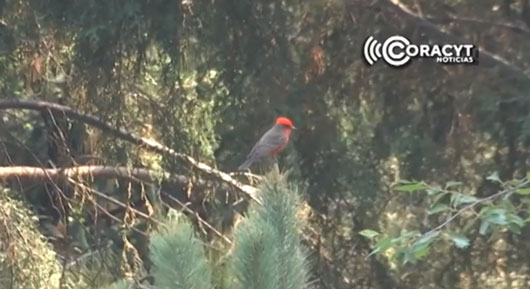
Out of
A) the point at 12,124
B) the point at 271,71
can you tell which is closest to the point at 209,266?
the point at 271,71

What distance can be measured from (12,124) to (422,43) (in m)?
2.73

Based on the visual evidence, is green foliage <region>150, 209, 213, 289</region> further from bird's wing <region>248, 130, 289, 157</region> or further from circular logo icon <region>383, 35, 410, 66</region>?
circular logo icon <region>383, 35, 410, 66</region>

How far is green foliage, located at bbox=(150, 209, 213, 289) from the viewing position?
1.85 meters

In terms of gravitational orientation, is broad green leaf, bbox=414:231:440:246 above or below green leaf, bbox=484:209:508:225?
below

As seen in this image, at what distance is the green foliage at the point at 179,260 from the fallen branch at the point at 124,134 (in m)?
4.35

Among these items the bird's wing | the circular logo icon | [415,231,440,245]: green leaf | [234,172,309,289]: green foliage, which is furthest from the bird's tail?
[234,172,309,289]: green foliage

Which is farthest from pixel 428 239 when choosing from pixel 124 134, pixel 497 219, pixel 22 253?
pixel 124 134

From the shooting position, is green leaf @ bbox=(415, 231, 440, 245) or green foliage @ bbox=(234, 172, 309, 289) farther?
green leaf @ bbox=(415, 231, 440, 245)
